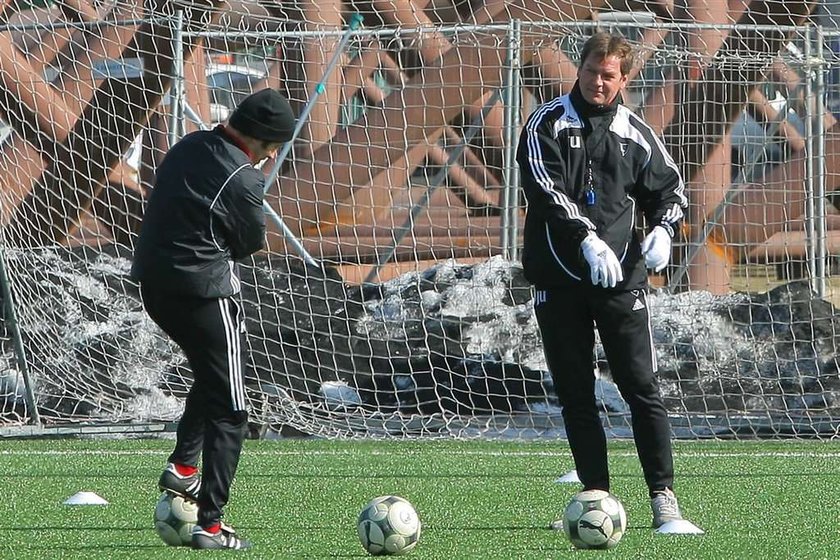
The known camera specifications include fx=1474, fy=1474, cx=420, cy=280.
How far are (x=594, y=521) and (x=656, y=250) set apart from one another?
94 centimetres

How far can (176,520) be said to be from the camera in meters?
4.64

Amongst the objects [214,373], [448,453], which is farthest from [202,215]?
[448,453]

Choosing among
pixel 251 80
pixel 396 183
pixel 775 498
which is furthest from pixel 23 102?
pixel 775 498

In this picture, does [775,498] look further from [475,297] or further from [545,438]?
[475,297]

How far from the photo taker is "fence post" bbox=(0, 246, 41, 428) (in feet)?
27.7

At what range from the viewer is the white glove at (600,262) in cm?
468

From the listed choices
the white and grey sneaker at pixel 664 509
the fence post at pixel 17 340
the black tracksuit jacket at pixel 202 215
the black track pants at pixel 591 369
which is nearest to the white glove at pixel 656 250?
the black track pants at pixel 591 369

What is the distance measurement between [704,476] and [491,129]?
4395 millimetres

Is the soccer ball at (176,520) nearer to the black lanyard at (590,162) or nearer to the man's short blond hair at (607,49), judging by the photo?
the black lanyard at (590,162)

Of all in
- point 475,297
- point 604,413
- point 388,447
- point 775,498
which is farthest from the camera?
point 475,297

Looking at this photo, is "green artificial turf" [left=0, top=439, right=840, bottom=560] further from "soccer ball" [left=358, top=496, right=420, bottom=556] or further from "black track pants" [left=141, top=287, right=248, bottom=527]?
"black track pants" [left=141, top=287, right=248, bottom=527]

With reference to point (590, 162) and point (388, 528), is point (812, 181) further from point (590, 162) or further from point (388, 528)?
point (388, 528)

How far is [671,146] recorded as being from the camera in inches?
376

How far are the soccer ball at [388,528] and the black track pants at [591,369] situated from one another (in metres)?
0.74
